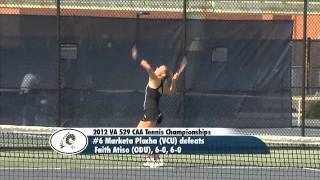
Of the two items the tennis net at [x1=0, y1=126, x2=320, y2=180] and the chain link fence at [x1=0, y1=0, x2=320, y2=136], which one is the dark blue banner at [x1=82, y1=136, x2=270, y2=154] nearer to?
the tennis net at [x1=0, y1=126, x2=320, y2=180]

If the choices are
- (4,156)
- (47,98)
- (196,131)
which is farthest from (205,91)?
(196,131)

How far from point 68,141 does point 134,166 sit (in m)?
4.28

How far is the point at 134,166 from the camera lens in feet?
35.7

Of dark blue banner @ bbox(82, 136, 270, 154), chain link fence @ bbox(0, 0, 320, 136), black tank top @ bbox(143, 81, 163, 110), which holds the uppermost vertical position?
chain link fence @ bbox(0, 0, 320, 136)

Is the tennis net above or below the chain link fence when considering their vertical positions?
below

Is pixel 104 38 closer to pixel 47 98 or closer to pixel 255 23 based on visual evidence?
pixel 47 98

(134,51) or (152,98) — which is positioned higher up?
(134,51)

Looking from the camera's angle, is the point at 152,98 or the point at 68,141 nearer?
the point at 68,141

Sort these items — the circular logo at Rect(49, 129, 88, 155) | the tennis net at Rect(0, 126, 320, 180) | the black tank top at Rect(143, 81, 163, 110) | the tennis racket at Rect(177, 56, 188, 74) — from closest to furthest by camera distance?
the circular logo at Rect(49, 129, 88, 155) < the tennis net at Rect(0, 126, 320, 180) < the black tank top at Rect(143, 81, 163, 110) < the tennis racket at Rect(177, 56, 188, 74)

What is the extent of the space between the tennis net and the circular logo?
2710 millimetres

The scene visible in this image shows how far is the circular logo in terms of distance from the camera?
662 centimetres
